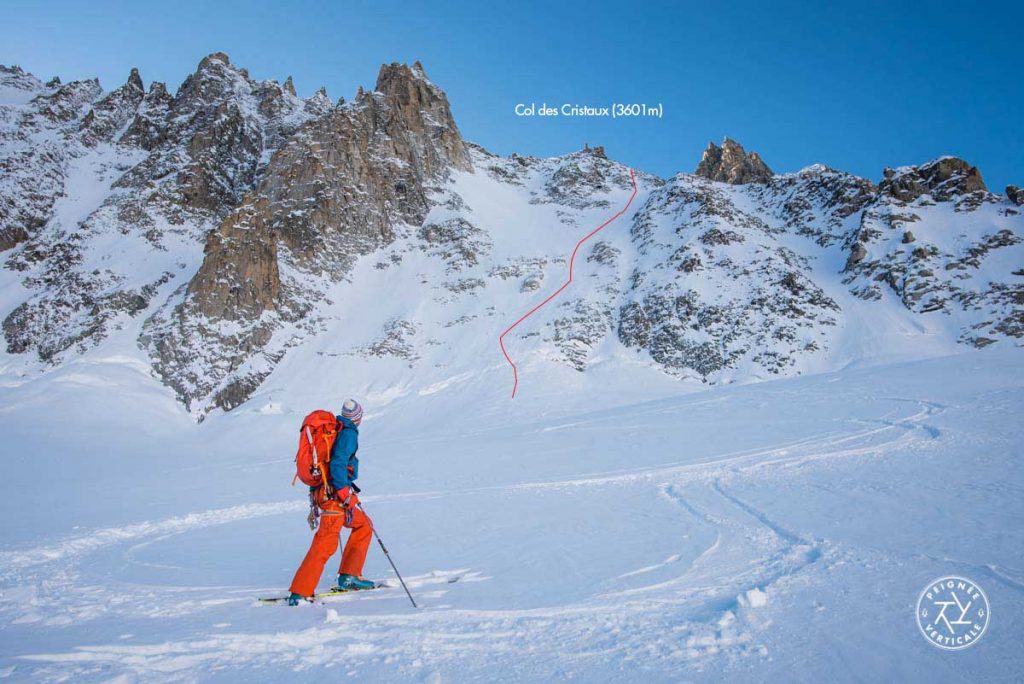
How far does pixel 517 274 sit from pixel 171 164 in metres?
40.9

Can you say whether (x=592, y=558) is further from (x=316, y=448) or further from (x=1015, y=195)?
(x=1015, y=195)

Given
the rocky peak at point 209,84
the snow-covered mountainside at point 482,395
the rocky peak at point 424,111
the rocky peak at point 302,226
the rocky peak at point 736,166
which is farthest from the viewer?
the rocky peak at point 736,166

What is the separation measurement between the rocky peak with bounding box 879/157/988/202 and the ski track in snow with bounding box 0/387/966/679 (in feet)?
189

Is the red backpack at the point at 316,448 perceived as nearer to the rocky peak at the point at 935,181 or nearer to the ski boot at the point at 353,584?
the ski boot at the point at 353,584

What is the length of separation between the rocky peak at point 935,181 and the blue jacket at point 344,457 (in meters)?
61.2

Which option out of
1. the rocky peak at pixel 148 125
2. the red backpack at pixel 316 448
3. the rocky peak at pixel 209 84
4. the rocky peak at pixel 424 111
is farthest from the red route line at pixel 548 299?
the rocky peak at pixel 148 125

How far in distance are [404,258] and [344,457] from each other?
1968 inches

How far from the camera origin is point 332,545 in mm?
5559

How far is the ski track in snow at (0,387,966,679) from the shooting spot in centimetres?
372

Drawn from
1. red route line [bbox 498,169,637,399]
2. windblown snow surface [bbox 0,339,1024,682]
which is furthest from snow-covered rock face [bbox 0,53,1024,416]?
windblown snow surface [bbox 0,339,1024,682]

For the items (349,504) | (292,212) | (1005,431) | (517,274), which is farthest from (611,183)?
Answer: (349,504)

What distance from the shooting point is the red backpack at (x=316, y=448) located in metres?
5.58

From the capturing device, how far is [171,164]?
2224 inches

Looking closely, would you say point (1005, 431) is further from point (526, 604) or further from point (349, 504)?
point (349, 504)
